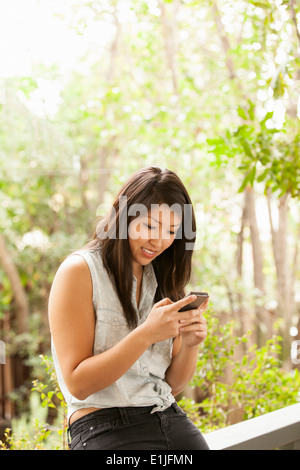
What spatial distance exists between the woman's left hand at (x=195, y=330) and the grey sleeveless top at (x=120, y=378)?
0.30ft

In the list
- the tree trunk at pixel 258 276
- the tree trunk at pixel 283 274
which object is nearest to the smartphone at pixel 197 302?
the tree trunk at pixel 258 276

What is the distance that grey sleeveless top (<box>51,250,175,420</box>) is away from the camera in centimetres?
108

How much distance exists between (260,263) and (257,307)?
1.27 feet

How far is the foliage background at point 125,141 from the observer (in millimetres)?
3230

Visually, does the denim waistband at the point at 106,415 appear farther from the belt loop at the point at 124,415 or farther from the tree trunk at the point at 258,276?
the tree trunk at the point at 258,276

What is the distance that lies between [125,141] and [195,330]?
3057mm

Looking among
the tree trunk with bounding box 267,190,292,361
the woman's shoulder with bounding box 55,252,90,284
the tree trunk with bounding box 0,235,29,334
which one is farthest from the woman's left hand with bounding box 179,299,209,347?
the tree trunk with bounding box 0,235,29,334

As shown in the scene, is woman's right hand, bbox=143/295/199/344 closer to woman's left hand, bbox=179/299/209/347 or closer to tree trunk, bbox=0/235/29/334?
woman's left hand, bbox=179/299/209/347

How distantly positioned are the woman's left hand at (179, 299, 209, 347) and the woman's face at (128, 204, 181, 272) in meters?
0.17

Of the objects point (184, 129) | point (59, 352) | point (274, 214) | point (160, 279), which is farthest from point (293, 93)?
point (59, 352)

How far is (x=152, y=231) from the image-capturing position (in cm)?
117

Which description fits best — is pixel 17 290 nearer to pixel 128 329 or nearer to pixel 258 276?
pixel 258 276

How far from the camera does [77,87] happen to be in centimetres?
411
